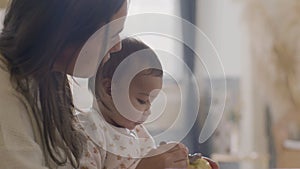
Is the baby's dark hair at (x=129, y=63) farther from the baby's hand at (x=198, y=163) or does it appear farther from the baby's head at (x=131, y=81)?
the baby's hand at (x=198, y=163)

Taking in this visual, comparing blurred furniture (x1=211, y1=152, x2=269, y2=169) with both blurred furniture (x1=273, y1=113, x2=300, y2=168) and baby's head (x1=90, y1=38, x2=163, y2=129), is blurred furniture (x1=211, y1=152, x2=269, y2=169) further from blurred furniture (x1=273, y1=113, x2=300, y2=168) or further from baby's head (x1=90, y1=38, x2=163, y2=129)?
baby's head (x1=90, y1=38, x2=163, y2=129)

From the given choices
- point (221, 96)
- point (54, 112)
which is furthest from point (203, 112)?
point (54, 112)

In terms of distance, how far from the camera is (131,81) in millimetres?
1026

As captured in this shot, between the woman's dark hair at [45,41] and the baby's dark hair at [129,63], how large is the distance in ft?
0.62

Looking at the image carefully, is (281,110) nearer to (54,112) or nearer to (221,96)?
(221,96)

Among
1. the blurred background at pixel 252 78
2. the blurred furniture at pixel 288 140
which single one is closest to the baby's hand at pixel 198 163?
the blurred background at pixel 252 78

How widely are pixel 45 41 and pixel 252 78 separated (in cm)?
226

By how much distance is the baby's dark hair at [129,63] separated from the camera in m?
1.02

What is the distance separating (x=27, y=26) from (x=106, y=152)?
0.97 ft

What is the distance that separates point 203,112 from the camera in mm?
2664

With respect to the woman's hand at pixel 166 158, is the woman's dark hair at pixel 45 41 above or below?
above

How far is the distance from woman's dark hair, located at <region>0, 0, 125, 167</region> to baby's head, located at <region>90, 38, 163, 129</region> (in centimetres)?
19

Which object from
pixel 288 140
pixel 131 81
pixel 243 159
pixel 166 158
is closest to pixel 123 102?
pixel 131 81

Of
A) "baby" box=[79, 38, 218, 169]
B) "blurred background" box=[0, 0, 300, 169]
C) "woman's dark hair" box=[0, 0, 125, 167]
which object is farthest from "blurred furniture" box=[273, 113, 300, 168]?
"woman's dark hair" box=[0, 0, 125, 167]
